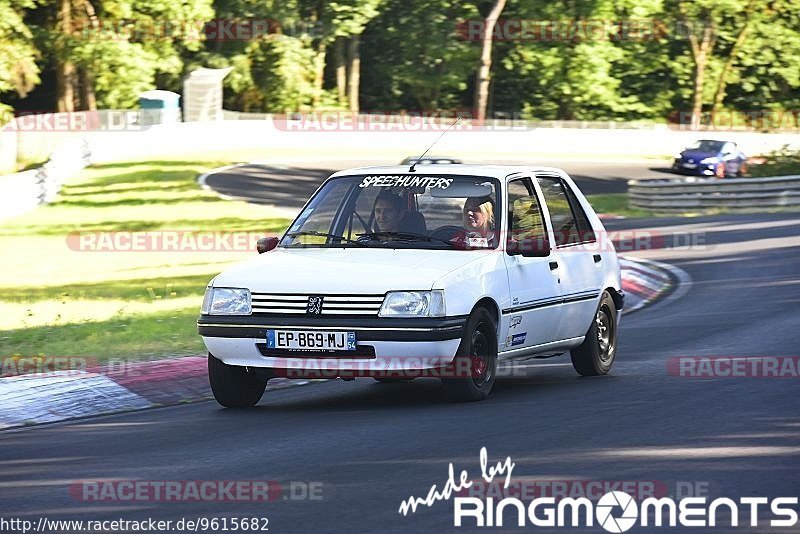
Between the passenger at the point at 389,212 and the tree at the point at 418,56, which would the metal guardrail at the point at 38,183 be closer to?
the passenger at the point at 389,212

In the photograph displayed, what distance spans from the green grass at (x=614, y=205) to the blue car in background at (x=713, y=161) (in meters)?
6.21

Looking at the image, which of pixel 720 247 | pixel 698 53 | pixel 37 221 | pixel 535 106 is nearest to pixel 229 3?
pixel 535 106

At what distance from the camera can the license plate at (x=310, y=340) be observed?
29.4ft

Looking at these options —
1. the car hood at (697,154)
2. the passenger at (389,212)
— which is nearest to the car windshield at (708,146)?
the car hood at (697,154)

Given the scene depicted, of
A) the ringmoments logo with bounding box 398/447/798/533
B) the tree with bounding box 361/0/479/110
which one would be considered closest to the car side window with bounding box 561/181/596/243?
the ringmoments logo with bounding box 398/447/798/533

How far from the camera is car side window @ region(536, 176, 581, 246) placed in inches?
430

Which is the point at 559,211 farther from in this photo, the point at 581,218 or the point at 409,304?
the point at 409,304

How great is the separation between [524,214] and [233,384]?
97.8 inches

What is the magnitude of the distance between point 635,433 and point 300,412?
7.66ft

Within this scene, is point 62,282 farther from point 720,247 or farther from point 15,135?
point 15,135

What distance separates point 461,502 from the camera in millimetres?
6465

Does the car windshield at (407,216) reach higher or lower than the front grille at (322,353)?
higher

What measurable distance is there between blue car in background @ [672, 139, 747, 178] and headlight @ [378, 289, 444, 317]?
36.3 meters

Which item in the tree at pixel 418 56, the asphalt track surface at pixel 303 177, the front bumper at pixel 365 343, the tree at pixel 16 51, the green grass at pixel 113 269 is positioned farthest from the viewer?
the tree at pixel 418 56
